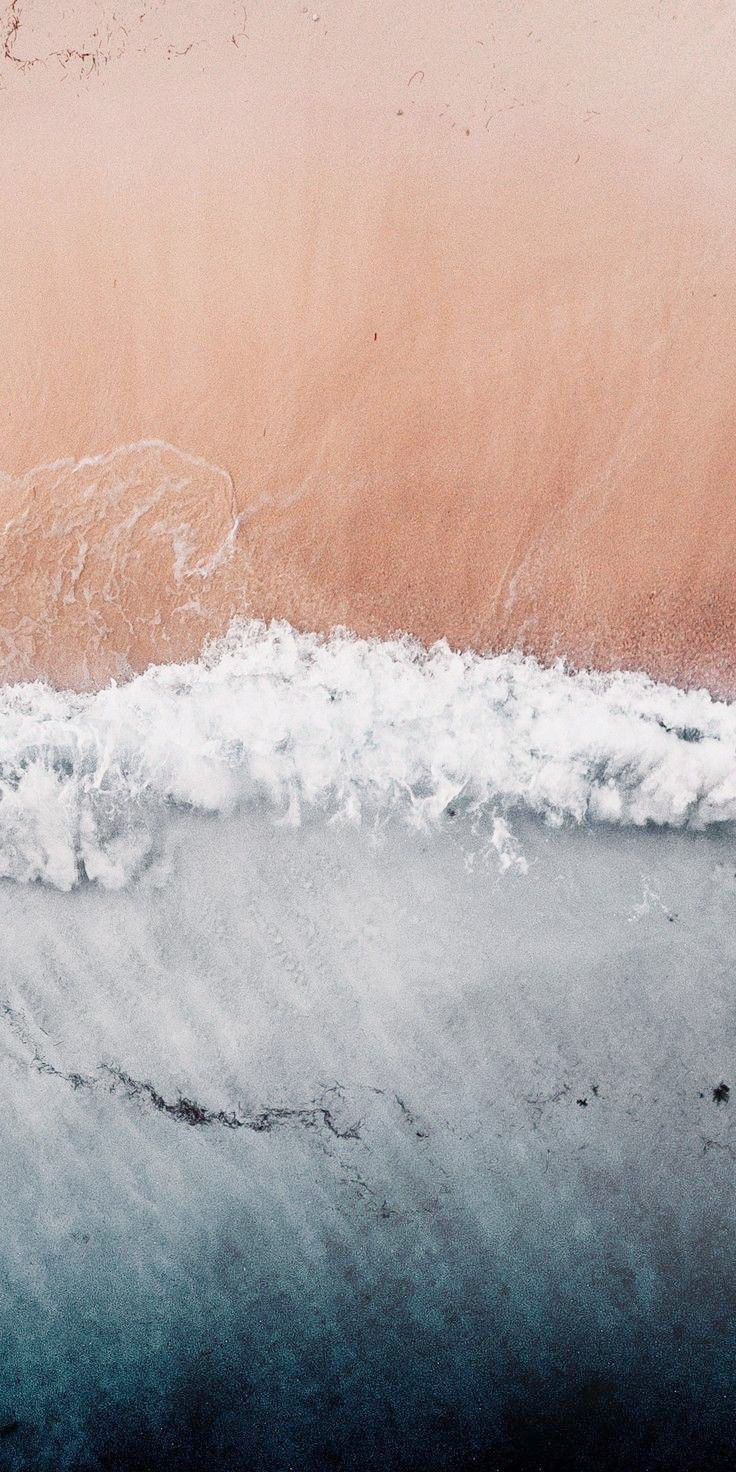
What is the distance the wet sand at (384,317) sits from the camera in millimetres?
2811

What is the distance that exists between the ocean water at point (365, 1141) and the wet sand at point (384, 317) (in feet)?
2.71

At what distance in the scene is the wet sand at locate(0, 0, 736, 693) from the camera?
111 inches

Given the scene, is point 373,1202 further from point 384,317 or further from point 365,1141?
point 384,317

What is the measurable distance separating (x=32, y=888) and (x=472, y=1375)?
2.13 m

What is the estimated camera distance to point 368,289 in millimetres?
2820

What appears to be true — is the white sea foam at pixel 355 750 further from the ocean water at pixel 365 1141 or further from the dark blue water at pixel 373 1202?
the dark blue water at pixel 373 1202

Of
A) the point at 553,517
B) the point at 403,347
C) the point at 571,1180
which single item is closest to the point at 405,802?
the point at 553,517

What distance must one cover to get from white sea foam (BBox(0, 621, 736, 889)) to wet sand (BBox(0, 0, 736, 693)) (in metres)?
0.15

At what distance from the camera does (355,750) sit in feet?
9.23

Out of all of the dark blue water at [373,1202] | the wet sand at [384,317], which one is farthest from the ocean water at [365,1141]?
the wet sand at [384,317]

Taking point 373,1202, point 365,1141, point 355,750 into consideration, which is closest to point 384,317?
point 355,750

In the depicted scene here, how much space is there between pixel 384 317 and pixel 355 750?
4.95 feet

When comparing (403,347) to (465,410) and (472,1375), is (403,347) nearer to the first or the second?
(465,410)

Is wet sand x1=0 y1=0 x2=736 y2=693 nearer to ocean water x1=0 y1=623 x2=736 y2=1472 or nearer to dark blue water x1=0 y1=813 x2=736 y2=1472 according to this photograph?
ocean water x1=0 y1=623 x2=736 y2=1472
